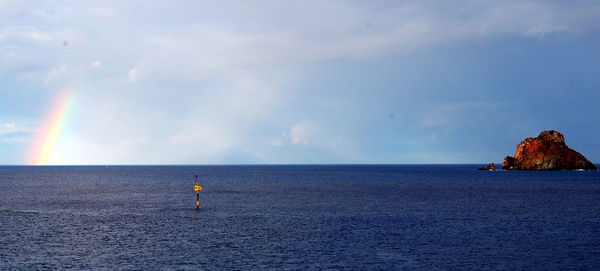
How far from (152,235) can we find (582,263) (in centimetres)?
4209

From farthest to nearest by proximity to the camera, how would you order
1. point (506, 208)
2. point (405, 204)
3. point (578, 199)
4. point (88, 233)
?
point (578, 199) < point (405, 204) < point (506, 208) < point (88, 233)

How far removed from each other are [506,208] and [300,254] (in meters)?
56.0

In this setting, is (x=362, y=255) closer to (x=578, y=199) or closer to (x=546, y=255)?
(x=546, y=255)

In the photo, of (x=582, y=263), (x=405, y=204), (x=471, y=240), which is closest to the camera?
(x=582, y=263)

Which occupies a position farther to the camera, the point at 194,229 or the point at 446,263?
the point at 194,229

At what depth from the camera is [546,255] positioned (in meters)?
49.9

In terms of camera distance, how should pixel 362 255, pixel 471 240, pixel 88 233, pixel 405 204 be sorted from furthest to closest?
1. pixel 405 204
2. pixel 88 233
3. pixel 471 240
4. pixel 362 255

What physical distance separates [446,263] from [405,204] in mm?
56318

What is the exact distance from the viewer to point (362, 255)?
1957 inches

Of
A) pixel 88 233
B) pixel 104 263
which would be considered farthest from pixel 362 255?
pixel 88 233

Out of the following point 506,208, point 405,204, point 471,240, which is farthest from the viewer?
point 405,204

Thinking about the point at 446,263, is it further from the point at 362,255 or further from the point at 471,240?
the point at 471,240

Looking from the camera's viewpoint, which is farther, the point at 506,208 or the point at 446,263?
the point at 506,208

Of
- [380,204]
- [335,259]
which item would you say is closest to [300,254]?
[335,259]
